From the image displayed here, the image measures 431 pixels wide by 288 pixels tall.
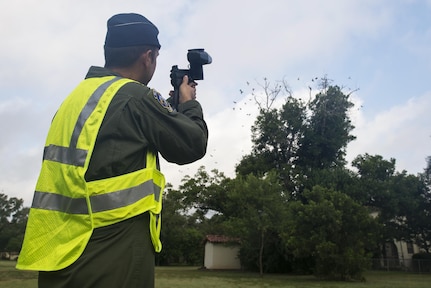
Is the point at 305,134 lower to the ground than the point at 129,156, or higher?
higher

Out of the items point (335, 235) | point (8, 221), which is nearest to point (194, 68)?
point (335, 235)

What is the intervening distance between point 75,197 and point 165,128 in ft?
1.34

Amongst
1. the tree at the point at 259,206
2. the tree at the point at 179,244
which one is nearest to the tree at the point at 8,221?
the tree at the point at 179,244

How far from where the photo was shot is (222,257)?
3266cm

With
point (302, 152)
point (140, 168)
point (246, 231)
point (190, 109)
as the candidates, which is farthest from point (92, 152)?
point (302, 152)

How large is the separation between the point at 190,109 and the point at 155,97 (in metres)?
0.18

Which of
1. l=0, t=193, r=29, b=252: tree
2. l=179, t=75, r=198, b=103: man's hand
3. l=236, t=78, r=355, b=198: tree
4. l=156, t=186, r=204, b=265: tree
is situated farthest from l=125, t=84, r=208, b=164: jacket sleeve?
l=0, t=193, r=29, b=252: tree

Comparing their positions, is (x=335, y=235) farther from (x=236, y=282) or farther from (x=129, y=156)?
(x=129, y=156)

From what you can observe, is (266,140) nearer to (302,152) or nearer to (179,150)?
(302,152)

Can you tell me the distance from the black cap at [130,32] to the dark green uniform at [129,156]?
0.14 m

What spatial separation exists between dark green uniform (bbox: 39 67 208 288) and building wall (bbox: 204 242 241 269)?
3195 centimetres

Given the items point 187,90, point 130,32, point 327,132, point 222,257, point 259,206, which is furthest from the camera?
point 222,257

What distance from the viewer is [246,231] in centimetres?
2325

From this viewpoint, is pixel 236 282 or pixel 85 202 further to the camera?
pixel 236 282
